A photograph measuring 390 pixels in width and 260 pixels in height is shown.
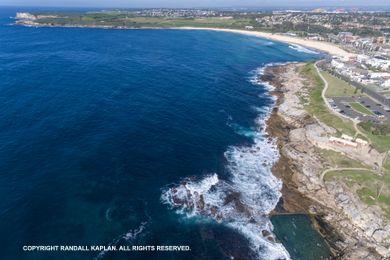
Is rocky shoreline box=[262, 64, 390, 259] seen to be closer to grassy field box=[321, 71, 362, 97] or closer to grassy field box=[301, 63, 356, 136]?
grassy field box=[301, 63, 356, 136]

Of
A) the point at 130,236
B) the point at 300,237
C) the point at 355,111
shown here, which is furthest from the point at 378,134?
the point at 130,236

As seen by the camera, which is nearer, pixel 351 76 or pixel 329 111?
pixel 329 111

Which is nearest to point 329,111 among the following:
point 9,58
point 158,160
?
point 158,160

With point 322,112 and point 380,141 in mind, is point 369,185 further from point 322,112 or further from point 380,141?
point 322,112

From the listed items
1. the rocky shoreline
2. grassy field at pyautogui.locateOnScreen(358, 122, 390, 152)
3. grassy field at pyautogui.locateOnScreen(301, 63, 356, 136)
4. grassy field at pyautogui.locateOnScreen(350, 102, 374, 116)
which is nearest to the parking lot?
grassy field at pyautogui.locateOnScreen(350, 102, 374, 116)

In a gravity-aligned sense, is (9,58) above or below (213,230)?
above

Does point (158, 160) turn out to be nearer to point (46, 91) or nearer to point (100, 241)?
point (100, 241)
